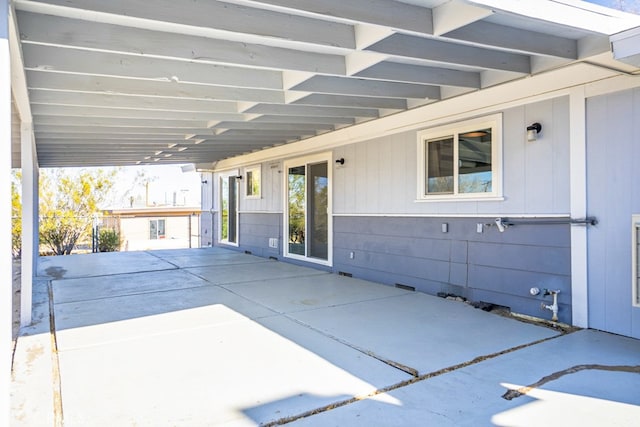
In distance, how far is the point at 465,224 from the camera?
5148 millimetres

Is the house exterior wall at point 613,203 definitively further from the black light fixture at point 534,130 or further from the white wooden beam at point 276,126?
the white wooden beam at point 276,126

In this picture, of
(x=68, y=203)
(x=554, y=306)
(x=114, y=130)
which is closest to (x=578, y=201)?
(x=554, y=306)

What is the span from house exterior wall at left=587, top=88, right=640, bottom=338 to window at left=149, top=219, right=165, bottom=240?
24.7 m

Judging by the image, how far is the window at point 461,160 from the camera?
4.80m

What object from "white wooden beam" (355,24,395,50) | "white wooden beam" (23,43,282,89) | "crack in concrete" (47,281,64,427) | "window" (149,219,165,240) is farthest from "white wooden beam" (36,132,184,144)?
"window" (149,219,165,240)

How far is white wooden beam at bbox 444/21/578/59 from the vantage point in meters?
3.23

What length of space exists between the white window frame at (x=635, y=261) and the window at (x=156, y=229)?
2496 cm

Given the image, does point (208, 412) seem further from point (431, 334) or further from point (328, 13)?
point (328, 13)

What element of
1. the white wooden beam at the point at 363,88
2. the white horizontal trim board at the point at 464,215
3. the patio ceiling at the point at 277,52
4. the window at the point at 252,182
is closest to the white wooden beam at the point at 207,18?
the patio ceiling at the point at 277,52

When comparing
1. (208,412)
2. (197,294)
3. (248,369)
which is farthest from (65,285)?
(208,412)

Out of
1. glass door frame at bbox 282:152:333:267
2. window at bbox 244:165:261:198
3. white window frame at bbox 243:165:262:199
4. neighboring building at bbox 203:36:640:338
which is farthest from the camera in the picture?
window at bbox 244:165:261:198

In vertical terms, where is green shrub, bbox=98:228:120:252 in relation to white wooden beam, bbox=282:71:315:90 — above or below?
below

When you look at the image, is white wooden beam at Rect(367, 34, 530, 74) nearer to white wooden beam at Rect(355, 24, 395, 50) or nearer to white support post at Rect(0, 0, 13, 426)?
white wooden beam at Rect(355, 24, 395, 50)

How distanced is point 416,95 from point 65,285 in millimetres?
5597
